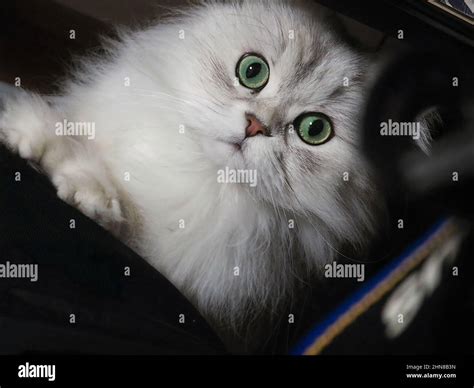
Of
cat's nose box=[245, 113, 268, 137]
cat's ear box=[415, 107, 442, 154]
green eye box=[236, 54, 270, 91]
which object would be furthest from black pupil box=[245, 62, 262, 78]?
cat's ear box=[415, 107, 442, 154]

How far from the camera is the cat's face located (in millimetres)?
1409

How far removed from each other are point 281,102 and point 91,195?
0.51 metres

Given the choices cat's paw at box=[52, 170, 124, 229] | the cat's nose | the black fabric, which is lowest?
the black fabric

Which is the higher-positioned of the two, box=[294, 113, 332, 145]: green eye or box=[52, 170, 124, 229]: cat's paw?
box=[294, 113, 332, 145]: green eye

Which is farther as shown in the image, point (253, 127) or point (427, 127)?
point (427, 127)

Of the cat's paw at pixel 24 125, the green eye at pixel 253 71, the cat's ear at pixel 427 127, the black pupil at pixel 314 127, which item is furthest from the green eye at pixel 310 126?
the cat's paw at pixel 24 125

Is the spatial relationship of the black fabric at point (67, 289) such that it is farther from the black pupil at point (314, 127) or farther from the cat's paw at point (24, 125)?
the black pupil at point (314, 127)

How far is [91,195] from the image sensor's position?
1406 mm

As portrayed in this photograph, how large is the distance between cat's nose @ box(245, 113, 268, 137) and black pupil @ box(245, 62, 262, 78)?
0.10 m

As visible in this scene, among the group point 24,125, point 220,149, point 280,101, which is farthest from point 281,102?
point 24,125

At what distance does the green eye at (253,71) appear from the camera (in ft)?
4.65

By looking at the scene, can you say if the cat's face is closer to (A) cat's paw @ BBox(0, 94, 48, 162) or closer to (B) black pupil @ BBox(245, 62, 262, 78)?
(B) black pupil @ BBox(245, 62, 262, 78)

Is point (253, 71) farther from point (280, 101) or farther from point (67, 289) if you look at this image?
point (67, 289)

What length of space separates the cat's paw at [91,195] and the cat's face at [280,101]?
0.26 meters
